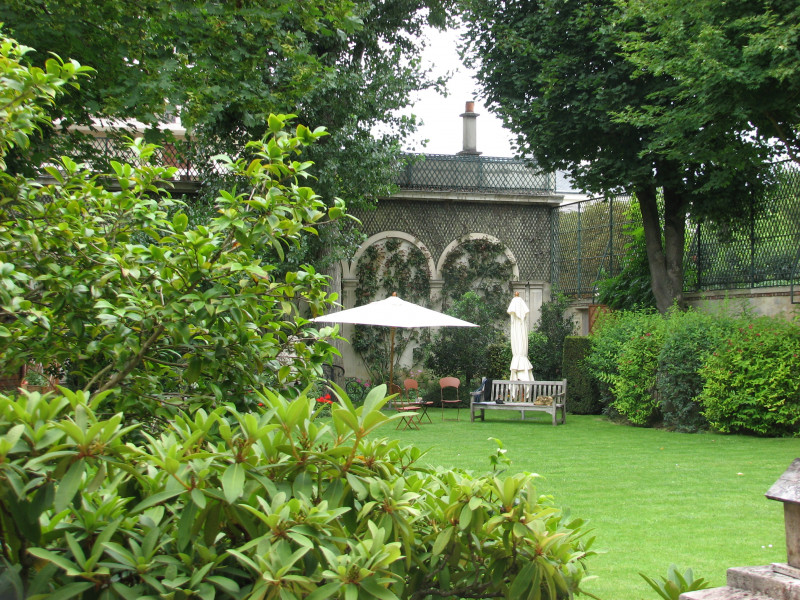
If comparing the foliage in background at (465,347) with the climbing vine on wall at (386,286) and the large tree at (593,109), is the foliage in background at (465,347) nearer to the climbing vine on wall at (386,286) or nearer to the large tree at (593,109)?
the climbing vine on wall at (386,286)

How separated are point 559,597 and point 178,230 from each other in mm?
1883

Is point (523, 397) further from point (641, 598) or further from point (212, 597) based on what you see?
point (212, 597)

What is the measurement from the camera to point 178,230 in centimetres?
286

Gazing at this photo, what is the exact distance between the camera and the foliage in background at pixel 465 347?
18734 millimetres

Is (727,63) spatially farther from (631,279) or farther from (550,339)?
(550,339)

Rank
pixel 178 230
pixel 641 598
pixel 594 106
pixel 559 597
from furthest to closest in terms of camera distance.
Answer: pixel 594 106 < pixel 641 598 < pixel 178 230 < pixel 559 597

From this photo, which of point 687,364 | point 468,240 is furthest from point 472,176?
point 687,364

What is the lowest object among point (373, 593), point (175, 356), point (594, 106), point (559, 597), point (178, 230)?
point (559, 597)

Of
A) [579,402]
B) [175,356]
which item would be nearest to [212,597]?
[175,356]

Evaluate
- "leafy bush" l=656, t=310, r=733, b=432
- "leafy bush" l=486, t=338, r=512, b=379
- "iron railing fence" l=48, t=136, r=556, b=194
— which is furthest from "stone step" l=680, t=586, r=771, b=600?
"iron railing fence" l=48, t=136, r=556, b=194

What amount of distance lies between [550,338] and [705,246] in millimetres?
4941

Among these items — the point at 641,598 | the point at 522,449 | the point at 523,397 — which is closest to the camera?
the point at 641,598

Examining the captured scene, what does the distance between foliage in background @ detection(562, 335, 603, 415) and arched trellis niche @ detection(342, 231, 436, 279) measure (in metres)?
5.24

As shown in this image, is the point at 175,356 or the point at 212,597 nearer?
the point at 212,597
